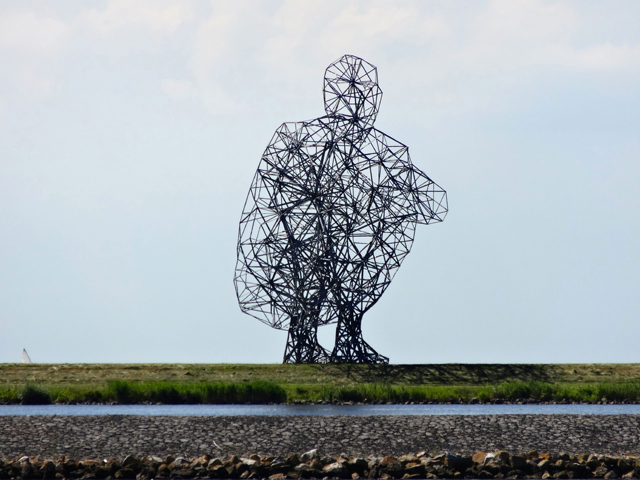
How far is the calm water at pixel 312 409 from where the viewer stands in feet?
81.6

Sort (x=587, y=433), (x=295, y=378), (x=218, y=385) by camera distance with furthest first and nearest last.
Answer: (x=295, y=378) < (x=218, y=385) < (x=587, y=433)

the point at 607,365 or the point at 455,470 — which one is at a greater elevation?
the point at 607,365

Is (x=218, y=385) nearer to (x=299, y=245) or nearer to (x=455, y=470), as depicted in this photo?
(x=299, y=245)

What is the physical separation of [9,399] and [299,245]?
1221cm

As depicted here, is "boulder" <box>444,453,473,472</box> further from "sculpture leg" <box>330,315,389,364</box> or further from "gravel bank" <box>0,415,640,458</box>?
"sculpture leg" <box>330,315,389,364</box>

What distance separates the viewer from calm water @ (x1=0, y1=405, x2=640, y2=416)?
81.6 feet

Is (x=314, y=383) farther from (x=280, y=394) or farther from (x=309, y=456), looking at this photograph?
(x=309, y=456)

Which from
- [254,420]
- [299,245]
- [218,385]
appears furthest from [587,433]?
[299,245]

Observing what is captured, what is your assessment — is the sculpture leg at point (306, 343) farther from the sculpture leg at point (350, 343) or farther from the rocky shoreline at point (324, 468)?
the rocky shoreline at point (324, 468)

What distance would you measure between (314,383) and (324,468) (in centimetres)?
1754

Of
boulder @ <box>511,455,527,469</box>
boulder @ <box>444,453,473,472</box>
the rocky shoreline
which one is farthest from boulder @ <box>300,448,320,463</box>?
boulder @ <box>511,455,527,469</box>

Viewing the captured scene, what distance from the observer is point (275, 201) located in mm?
35969

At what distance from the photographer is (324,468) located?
1538 centimetres

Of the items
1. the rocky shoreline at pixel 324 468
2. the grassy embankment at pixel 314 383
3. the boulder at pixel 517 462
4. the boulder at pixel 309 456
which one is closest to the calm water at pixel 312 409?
the grassy embankment at pixel 314 383
